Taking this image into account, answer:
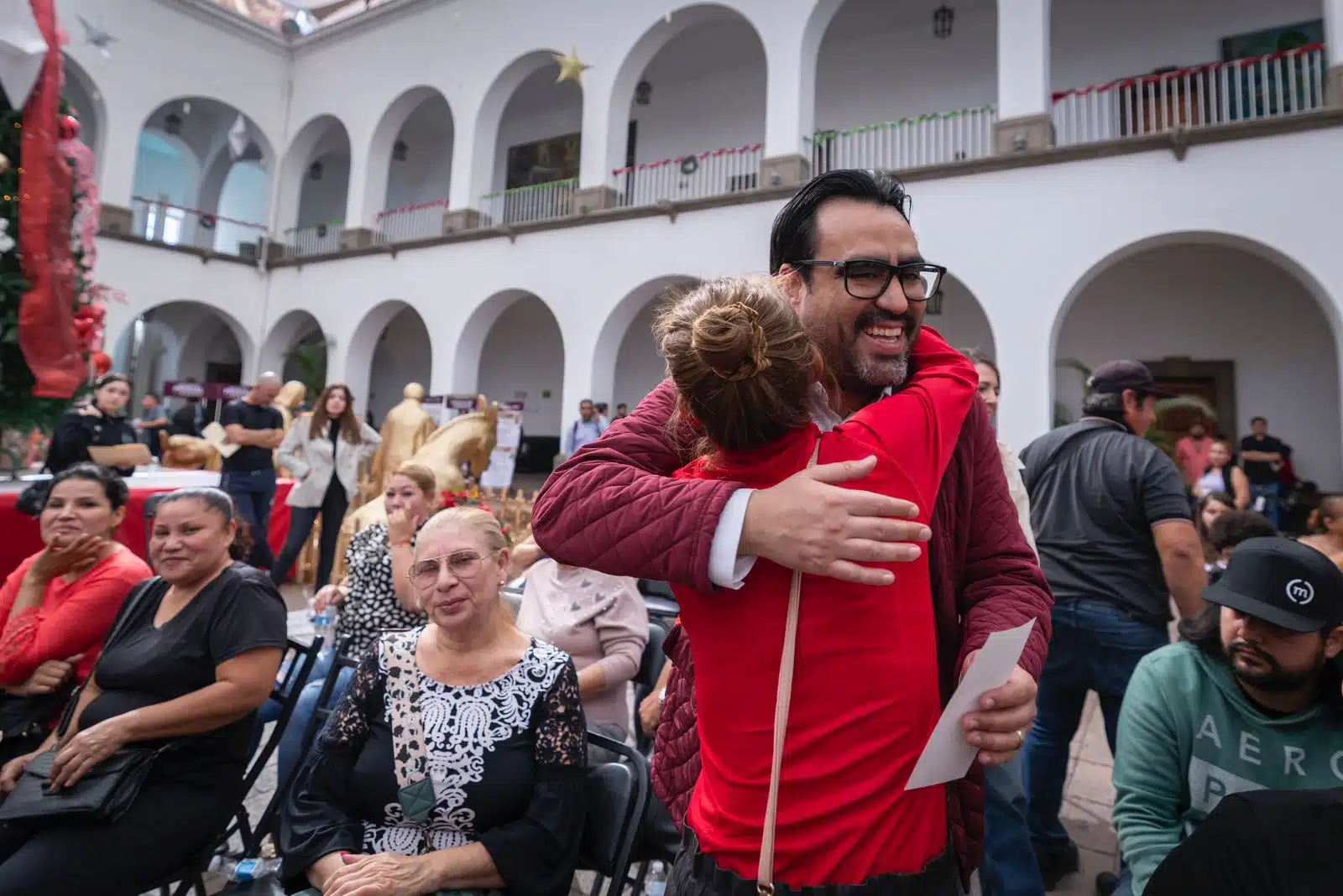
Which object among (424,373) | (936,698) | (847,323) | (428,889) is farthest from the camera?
(424,373)

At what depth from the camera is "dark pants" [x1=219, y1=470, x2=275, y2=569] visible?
5691 millimetres

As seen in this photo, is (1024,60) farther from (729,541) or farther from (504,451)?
(729,541)

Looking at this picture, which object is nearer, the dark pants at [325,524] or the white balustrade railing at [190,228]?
the dark pants at [325,524]

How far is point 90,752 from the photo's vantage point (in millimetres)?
1926

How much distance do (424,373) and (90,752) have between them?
56.5 ft

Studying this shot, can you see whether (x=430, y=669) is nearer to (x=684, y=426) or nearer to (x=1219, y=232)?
(x=684, y=426)

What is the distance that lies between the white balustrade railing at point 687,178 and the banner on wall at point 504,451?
4.01 m

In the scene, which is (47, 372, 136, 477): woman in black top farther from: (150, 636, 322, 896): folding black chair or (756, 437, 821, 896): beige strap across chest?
(756, 437, 821, 896): beige strap across chest

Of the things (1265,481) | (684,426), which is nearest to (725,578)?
(684,426)

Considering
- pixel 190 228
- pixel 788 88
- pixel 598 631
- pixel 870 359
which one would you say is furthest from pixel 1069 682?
pixel 190 228

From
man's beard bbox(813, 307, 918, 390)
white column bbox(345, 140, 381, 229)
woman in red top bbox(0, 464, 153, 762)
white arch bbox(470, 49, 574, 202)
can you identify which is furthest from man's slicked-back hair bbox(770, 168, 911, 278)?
white column bbox(345, 140, 381, 229)

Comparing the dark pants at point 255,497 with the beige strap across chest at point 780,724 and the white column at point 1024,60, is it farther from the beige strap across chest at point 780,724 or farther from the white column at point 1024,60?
the white column at point 1024,60

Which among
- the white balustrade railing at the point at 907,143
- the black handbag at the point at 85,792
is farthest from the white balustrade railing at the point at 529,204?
the black handbag at the point at 85,792

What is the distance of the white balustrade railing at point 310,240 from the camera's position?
628 inches
